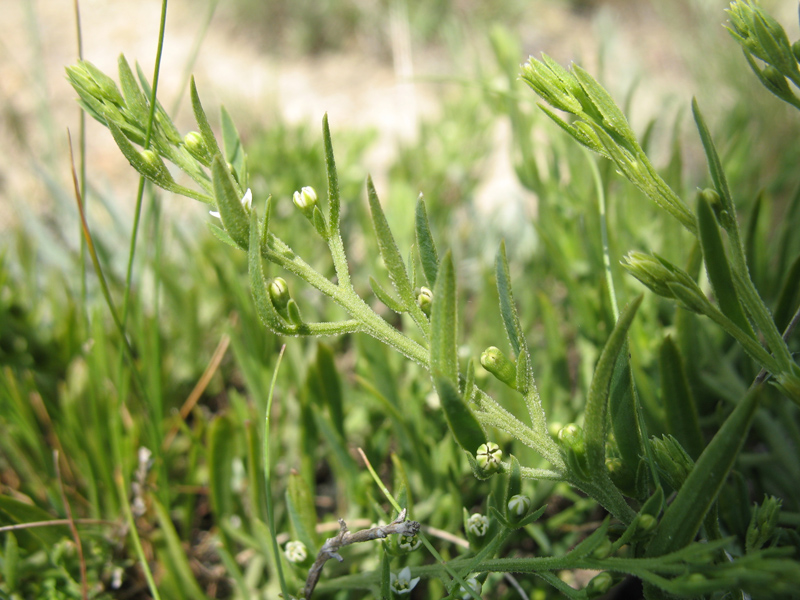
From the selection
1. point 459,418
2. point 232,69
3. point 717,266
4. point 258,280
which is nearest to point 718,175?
point 717,266

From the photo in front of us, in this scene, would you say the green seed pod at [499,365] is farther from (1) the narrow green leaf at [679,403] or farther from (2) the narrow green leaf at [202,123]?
(2) the narrow green leaf at [202,123]

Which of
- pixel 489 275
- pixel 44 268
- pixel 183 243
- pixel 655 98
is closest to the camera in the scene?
pixel 489 275

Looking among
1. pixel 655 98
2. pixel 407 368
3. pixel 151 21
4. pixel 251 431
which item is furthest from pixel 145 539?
pixel 151 21

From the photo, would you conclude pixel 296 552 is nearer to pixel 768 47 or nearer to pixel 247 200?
pixel 247 200

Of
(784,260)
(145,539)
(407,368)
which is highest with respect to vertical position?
(784,260)

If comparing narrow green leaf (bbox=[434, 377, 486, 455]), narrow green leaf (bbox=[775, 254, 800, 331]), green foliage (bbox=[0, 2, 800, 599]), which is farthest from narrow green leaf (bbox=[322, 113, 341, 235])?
narrow green leaf (bbox=[775, 254, 800, 331])

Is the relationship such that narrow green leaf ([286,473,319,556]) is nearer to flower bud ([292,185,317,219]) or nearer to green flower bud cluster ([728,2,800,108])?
flower bud ([292,185,317,219])

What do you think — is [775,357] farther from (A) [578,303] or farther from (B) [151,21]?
(B) [151,21]
